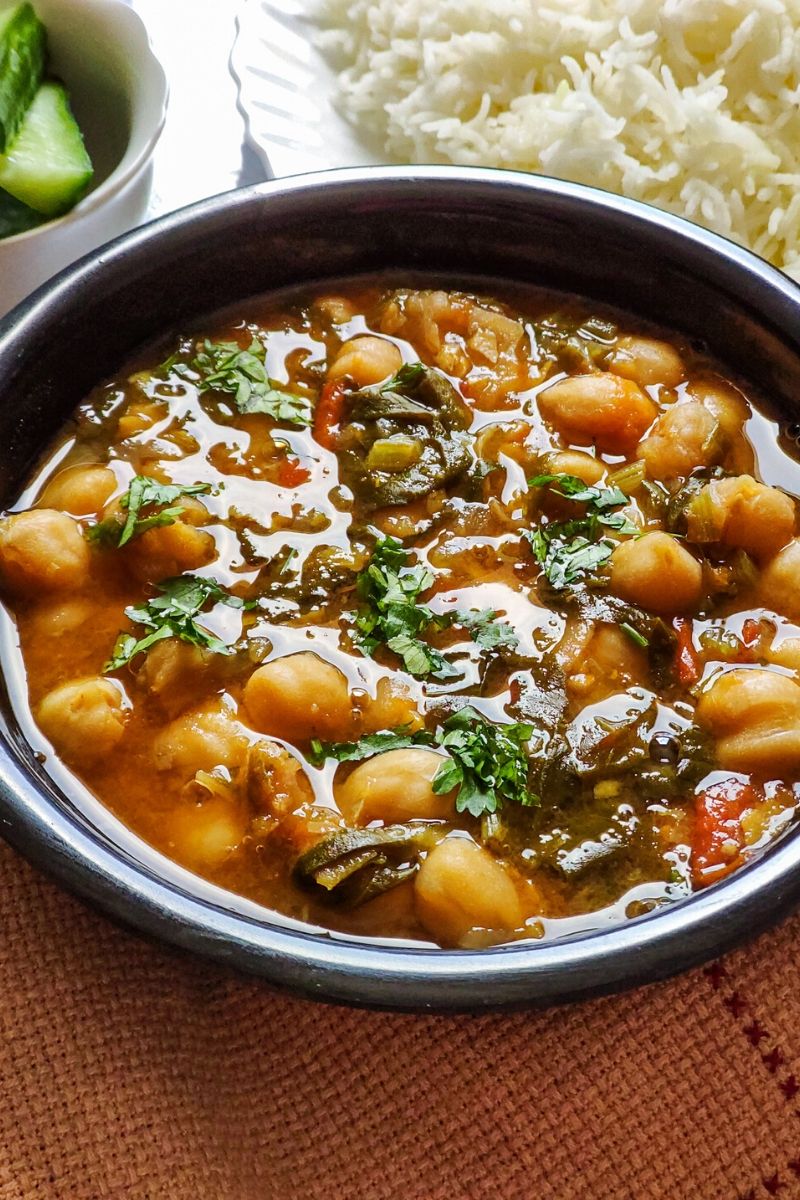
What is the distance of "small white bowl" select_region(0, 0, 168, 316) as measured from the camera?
8.54 ft

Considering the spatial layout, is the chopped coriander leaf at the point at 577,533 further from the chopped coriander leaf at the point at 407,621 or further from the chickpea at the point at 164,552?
the chickpea at the point at 164,552

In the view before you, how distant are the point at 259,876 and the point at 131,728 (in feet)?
1.02

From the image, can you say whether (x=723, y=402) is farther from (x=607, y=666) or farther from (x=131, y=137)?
(x=131, y=137)

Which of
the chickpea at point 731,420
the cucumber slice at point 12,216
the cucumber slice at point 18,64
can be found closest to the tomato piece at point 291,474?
the chickpea at point 731,420

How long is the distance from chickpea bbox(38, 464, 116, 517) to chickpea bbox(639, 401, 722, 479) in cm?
92

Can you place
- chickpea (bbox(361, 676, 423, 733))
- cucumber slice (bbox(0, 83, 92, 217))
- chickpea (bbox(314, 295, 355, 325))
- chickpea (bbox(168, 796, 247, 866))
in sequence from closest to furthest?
chickpea (bbox(168, 796, 247, 866))
chickpea (bbox(361, 676, 423, 733))
chickpea (bbox(314, 295, 355, 325))
cucumber slice (bbox(0, 83, 92, 217))

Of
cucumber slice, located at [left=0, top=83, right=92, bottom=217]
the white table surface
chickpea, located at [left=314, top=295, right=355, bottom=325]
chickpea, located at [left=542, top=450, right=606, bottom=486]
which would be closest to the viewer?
chickpea, located at [left=542, top=450, right=606, bottom=486]

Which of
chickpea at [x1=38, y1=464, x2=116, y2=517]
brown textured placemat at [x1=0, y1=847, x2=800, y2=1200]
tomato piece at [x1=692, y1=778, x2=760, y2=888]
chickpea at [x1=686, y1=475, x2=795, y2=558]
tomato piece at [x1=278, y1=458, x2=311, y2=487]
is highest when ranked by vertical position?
chickpea at [x1=686, y1=475, x2=795, y2=558]

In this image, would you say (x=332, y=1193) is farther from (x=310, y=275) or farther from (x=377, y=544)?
(x=310, y=275)

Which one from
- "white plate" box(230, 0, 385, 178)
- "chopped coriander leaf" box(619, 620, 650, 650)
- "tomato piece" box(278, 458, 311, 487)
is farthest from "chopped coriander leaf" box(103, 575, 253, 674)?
"white plate" box(230, 0, 385, 178)

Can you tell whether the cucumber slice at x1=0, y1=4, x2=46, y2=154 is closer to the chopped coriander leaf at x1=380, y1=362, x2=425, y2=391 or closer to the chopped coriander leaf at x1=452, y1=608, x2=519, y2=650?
the chopped coriander leaf at x1=380, y1=362, x2=425, y2=391

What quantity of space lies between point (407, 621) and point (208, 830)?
0.45 m

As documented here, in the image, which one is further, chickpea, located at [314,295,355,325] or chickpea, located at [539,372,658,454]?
chickpea, located at [314,295,355,325]

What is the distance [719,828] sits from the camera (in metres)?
1.86
